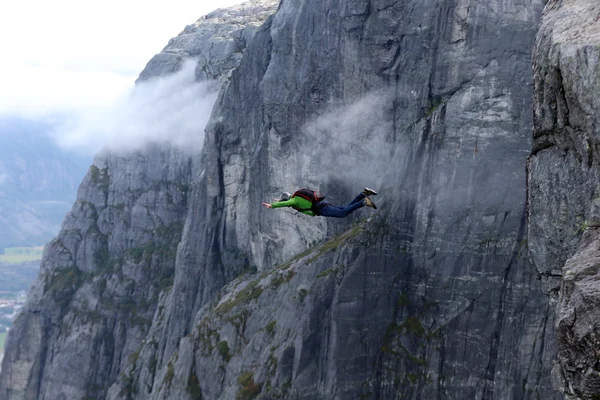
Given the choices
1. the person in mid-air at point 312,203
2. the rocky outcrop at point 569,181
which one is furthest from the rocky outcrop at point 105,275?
the rocky outcrop at point 569,181

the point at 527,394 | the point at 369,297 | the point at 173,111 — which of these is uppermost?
the point at 173,111

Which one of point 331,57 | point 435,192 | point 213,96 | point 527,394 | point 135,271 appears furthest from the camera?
point 135,271

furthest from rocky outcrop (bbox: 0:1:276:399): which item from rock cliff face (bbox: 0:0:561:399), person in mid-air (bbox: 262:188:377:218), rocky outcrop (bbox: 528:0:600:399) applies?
rocky outcrop (bbox: 528:0:600:399)

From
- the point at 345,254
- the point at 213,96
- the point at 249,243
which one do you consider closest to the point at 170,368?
the point at 249,243

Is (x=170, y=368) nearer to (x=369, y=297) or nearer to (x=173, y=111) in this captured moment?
(x=369, y=297)

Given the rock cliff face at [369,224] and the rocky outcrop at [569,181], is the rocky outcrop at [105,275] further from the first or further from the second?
the rocky outcrop at [569,181]

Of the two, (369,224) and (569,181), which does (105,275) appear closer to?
(369,224)

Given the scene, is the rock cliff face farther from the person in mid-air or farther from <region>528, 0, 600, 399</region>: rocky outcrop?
<region>528, 0, 600, 399</region>: rocky outcrop
